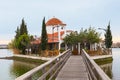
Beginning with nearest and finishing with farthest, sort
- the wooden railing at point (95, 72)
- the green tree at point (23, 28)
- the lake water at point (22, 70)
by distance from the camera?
the wooden railing at point (95, 72)
the lake water at point (22, 70)
the green tree at point (23, 28)

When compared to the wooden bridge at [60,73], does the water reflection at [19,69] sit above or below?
below

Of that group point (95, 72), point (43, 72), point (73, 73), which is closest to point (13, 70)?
point (73, 73)

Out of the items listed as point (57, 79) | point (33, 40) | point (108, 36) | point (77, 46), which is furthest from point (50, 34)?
point (57, 79)

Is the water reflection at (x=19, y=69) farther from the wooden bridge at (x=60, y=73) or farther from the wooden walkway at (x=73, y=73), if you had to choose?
the wooden bridge at (x=60, y=73)

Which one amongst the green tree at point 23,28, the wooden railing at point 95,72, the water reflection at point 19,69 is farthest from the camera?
the green tree at point 23,28

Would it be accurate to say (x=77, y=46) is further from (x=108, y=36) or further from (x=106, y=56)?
(x=108, y=36)

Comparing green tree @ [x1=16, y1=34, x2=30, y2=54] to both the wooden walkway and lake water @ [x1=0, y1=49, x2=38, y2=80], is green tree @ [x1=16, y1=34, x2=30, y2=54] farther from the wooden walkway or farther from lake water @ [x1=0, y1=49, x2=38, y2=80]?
the wooden walkway

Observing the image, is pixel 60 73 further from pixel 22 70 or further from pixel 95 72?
pixel 22 70

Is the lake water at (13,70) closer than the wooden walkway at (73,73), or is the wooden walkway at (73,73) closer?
the wooden walkway at (73,73)

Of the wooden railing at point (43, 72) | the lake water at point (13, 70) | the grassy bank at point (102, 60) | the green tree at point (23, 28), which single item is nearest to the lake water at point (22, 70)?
the lake water at point (13, 70)

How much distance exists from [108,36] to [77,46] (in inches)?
624

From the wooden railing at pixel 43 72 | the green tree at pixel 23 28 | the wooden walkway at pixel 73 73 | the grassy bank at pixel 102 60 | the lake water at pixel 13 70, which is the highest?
the green tree at pixel 23 28

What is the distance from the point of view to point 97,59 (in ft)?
164

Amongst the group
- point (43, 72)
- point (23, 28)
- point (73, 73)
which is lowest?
point (73, 73)
